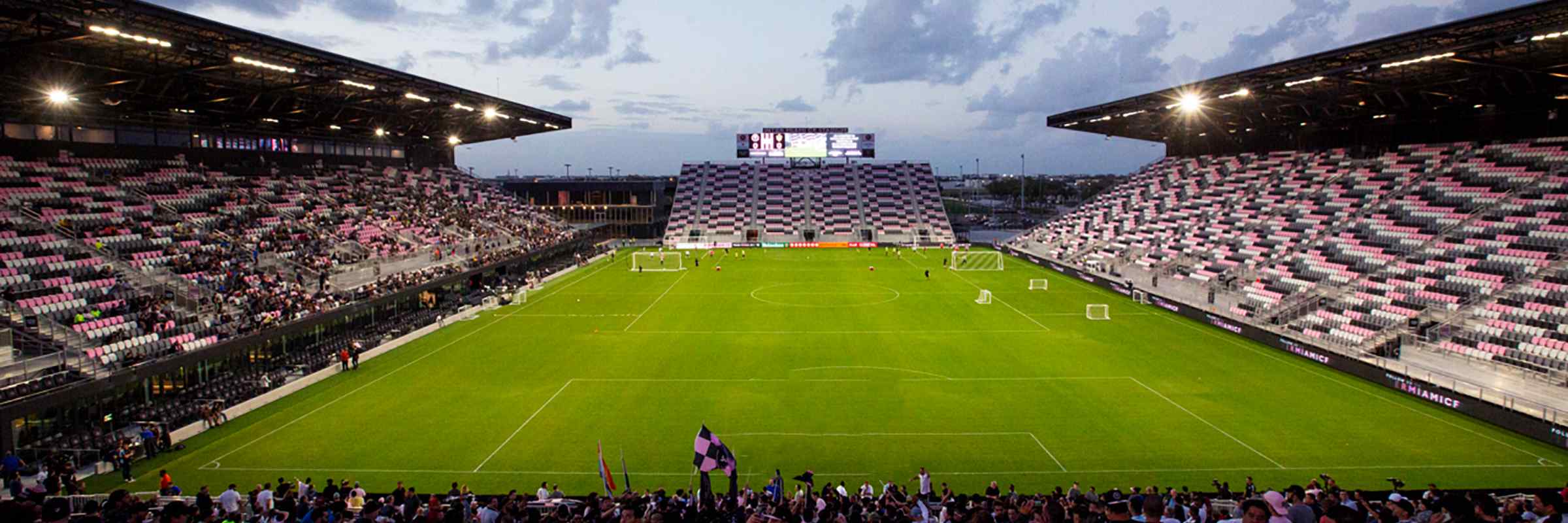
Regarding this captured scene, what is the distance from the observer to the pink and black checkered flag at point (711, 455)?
39.3 ft

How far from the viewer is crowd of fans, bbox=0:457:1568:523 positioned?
6.95m

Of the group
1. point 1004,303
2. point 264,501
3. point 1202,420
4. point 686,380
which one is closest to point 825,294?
point 1004,303

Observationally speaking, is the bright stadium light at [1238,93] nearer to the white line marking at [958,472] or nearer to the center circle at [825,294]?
the center circle at [825,294]

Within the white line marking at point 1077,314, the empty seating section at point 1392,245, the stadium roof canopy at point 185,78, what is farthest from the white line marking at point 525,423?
the empty seating section at point 1392,245

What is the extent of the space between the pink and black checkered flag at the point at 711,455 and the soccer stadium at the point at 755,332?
0.06m

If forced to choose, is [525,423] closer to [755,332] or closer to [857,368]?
[857,368]

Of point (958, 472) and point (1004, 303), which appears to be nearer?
point (958, 472)

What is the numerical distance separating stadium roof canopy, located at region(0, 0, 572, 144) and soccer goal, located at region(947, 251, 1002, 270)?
33.7 metres

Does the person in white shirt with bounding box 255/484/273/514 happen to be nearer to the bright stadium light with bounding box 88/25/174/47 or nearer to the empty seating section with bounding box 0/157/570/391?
the empty seating section with bounding box 0/157/570/391

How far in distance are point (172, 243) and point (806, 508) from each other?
30898 millimetres

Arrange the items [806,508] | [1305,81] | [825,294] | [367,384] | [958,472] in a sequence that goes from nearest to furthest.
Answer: [806,508] < [958,472] < [367,384] < [1305,81] < [825,294]

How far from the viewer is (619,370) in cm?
2650

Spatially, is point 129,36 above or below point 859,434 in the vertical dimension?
above

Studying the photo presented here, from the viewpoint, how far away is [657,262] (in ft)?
207
